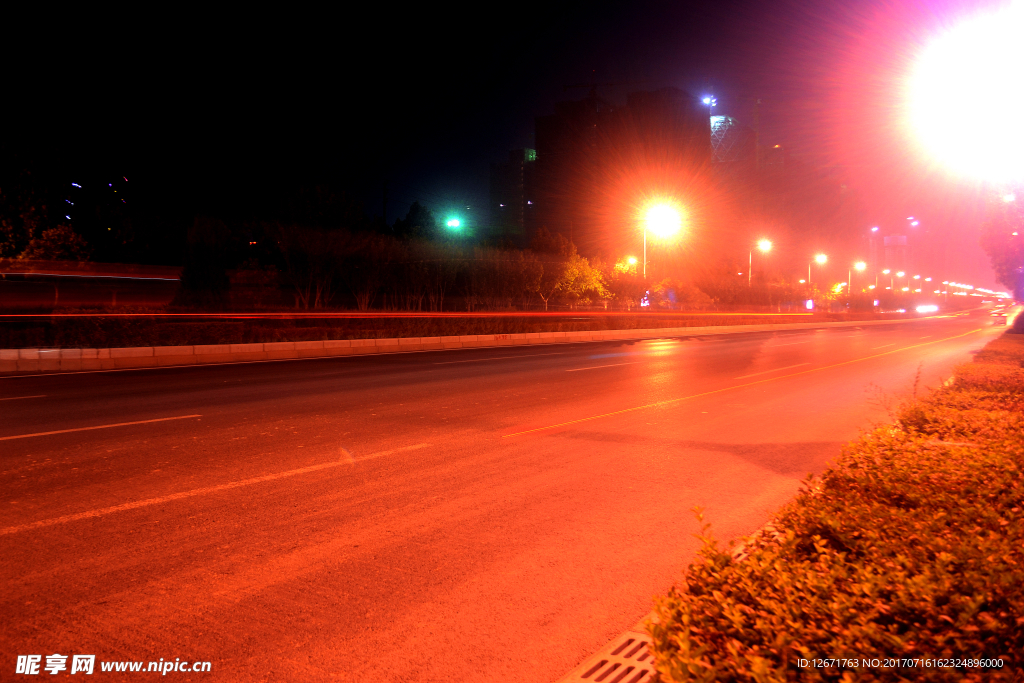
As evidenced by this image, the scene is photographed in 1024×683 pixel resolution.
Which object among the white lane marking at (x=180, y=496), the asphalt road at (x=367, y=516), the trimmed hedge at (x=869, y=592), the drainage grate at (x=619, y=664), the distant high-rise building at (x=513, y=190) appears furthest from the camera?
the distant high-rise building at (x=513, y=190)

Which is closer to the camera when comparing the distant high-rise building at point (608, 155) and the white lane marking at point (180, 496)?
the white lane marking at point (180, 496)

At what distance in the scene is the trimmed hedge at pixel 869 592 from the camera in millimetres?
2117

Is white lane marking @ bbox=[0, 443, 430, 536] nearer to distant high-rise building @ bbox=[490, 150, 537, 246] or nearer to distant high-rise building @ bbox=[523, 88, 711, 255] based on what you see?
distant high-rise building @ bbox=[523, 88, 711, 255]

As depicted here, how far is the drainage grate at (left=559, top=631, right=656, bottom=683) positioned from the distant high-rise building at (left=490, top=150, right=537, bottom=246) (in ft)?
416

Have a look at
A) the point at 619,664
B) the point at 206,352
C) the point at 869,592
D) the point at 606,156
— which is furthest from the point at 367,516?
the point at 606,156

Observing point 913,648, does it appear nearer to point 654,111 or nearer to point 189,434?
point 189,434

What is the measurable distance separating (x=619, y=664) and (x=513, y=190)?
159 m

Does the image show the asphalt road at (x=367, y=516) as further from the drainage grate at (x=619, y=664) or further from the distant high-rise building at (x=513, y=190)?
the distant high-rise building at (x=513, y=190)

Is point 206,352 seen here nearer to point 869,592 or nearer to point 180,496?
point 180,496

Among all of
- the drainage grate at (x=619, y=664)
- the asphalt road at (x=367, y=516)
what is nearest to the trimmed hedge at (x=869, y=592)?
the drainage grate at (x=619, y=664)

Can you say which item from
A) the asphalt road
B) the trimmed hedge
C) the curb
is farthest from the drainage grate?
the curb

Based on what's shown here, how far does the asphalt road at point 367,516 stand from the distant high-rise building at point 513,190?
4739 inches

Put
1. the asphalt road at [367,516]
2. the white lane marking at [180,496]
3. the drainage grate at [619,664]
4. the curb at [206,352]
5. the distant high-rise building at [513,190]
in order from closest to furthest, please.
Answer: the drainage grate at [619,664] → the asphalt road at [367,516] → the white lane marking at [180,496] → the curb at [206,352] → the distant high-rise building at [513,190]

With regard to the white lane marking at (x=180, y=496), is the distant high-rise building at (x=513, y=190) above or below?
above
